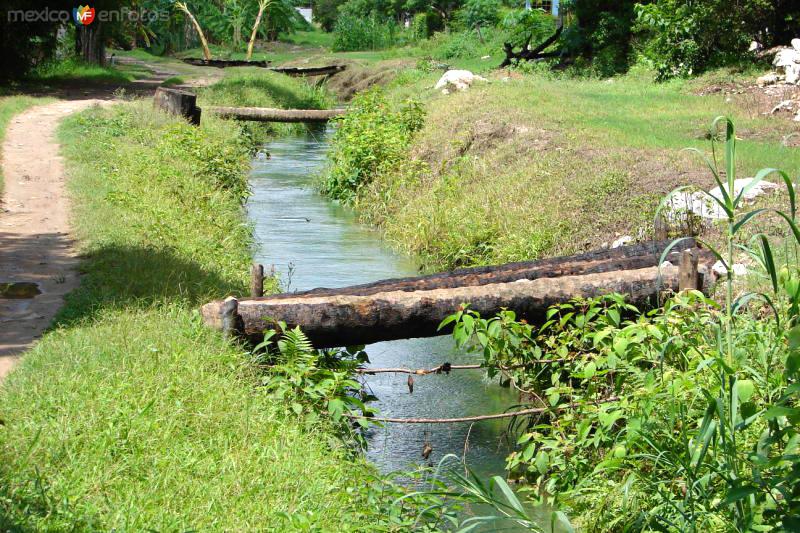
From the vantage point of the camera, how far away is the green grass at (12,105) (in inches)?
618

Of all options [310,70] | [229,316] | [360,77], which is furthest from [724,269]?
[310,70]

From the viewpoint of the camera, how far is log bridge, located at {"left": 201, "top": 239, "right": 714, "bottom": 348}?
600 cm

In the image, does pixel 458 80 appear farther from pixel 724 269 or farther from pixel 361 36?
pixel 361 36

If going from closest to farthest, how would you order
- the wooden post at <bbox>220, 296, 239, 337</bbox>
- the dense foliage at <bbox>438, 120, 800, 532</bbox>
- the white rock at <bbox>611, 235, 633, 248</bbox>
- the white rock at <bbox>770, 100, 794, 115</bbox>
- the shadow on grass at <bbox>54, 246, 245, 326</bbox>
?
the dense foliage at <bbox>438, 120, 800, 532</bbox> < the wooden post at <bbox>220, 296, 239, 337</bbox> < the shadow on grass at <bbox>54, 246, 245, 326</bbox> < the white rock at <bbox>611, 235, 633, 248</bbox> < the white rock at <bbox>770, 100, 794, 115</bbox>

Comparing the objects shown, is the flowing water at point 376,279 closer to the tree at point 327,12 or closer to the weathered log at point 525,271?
the weathered log at point 525,271

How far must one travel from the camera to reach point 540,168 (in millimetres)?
11477

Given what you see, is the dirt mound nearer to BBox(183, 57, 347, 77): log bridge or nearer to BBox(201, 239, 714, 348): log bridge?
BBox(183, 57, 347, 77): log bridge

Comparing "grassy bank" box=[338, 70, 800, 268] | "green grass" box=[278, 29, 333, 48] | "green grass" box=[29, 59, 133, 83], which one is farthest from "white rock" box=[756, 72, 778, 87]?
"green grass" box=[278, 29, 333, 48]

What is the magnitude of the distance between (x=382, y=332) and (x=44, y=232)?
4593 mm

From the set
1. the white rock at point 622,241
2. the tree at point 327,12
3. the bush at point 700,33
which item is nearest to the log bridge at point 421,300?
the white rock at point 622,241

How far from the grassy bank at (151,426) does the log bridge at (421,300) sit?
311 mm

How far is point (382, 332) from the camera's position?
611 cm

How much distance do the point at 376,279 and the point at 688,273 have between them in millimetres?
4602

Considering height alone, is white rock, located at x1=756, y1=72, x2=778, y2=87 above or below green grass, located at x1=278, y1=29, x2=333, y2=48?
below
